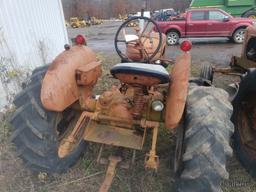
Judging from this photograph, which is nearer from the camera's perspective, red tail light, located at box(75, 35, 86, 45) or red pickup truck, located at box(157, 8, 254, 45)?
red tail light, located at box(75, 35, 86, 45)

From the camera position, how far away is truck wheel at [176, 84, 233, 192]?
1968 mm

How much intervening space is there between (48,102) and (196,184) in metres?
1.24

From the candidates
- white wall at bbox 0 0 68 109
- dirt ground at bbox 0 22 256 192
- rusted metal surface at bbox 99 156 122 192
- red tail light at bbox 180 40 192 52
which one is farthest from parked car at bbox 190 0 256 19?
rusted metal surface at bbox 99 156 122 192

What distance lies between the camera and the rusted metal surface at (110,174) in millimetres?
2352

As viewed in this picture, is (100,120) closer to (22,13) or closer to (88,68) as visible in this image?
(88,68)

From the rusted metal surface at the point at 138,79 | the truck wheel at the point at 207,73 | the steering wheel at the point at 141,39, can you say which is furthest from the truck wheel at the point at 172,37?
the rusted metal surface at the point at 138,79

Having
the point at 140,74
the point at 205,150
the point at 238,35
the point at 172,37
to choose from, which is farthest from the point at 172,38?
the point at 205,150

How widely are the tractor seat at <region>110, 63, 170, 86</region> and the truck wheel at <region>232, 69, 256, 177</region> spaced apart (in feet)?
4.05

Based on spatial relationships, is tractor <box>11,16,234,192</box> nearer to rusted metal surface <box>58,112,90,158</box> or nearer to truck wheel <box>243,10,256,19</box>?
rusted metal surface <box>58,112,90,158</box>

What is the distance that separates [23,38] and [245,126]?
4.04 m

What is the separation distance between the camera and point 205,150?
6.50ft

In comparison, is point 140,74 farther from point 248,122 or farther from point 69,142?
point 248,122

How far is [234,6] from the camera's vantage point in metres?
16.0

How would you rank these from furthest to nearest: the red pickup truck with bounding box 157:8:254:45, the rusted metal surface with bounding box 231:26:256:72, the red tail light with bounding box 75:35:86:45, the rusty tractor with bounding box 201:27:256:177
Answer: the red pickup truck with bounding box 157:8:254:45
the rusted metal surface with bounding box 231:26:256:72
the rusty tractor with bounding box 201:27:256:177
the red tail light with bounding box 75:35:86:45
